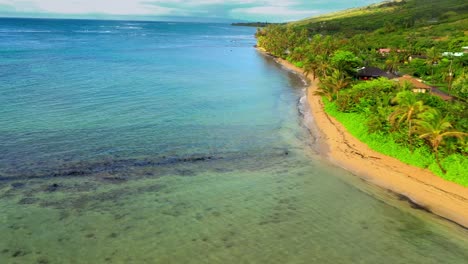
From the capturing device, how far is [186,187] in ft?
93.2

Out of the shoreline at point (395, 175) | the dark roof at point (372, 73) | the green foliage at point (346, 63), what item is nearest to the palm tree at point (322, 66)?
the green foliage at point (346, 63)

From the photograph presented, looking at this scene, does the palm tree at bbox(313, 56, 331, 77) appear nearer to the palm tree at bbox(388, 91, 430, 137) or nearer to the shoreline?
the shoreline

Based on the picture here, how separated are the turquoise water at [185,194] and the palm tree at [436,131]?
232 inches

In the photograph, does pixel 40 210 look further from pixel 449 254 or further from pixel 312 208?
pixel 449 254

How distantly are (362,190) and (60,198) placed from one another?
21902mm

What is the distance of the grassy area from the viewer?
91.1 feet

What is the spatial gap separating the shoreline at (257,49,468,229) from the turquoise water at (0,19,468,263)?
110 centimetres

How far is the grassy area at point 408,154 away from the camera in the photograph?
2777 cm

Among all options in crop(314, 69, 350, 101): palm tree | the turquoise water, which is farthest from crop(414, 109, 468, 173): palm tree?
crop(314, 69, 350, 101): palm tree

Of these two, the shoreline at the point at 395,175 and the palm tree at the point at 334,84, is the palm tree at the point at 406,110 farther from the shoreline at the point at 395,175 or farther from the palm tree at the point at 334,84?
the palm tree at the point at 334,84

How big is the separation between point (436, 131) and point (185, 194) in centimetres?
1970

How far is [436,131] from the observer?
2864 cm

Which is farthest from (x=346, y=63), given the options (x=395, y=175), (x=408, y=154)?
(x=395, y=175)

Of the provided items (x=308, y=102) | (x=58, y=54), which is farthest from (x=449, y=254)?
(x=58, y=54)
